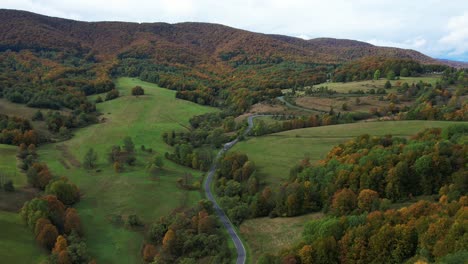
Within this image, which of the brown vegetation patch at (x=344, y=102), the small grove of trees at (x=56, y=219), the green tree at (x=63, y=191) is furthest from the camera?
the brown vegetation patch at (x=344, y=102)

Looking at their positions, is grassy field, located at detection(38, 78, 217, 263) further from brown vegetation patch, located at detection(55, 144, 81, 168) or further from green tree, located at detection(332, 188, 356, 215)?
green tree, located at detection(332, 188, 356, 215)

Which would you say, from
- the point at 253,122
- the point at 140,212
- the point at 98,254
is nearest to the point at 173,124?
the point at 253,122

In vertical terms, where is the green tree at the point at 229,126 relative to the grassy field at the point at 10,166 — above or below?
above

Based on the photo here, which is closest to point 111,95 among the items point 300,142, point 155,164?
point 155,164

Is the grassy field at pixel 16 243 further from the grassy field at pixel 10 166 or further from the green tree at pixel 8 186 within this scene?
the grassy field at pixel 10 166

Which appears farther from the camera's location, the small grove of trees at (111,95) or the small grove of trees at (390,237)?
the small grove of trees at (111,95)

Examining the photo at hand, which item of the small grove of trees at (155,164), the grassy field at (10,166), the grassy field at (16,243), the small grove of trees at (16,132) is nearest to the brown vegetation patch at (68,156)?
the small grove of trees at (16,132)

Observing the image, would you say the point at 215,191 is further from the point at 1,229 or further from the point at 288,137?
the point at 1,229
